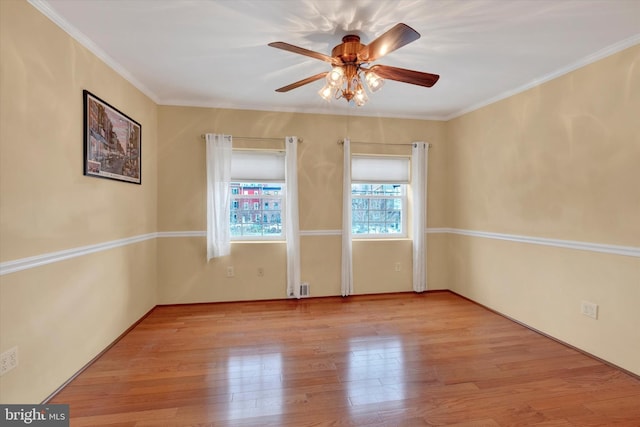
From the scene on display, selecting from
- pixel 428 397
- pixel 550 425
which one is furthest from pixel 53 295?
pixel 550 425

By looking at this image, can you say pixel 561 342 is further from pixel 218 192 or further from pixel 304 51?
pixel 218 192

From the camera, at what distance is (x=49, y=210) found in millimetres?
1911

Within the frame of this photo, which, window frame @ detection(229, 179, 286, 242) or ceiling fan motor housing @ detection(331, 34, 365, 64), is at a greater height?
ceiling fan motor housing @ detection(331, 34, 365, 64)

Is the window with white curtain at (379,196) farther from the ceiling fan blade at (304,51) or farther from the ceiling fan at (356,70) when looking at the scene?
the ceiling fan blade at (304,51)

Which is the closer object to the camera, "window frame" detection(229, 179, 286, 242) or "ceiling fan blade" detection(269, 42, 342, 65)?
"ceiling fan blade" detection(269, 42, 342, 65)

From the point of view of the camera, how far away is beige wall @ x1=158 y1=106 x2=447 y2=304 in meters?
3.67

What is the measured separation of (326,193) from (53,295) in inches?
112

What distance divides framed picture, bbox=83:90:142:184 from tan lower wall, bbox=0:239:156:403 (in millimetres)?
707

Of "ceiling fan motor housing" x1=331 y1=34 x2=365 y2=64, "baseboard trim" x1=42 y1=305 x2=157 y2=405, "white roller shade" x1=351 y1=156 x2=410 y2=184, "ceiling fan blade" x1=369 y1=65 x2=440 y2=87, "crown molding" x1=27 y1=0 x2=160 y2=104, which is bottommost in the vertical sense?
"baseboard trim" x1=42 y1=305 x2=157 y2=405

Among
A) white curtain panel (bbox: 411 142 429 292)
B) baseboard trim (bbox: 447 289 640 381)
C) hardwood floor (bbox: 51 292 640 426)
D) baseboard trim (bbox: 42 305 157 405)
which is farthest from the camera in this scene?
white curtain panel (bbox: 411 142 429 292)

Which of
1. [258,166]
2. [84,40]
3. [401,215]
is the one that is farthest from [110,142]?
[401,215]

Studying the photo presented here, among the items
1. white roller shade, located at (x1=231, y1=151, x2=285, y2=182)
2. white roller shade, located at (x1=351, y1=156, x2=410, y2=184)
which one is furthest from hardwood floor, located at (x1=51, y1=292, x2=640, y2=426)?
white roller shade, located at (x1=351, y1=156, x2=410, y2=184)

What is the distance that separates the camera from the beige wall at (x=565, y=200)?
7.44 feet

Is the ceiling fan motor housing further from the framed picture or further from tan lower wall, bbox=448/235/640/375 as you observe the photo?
tan lower wall, bbox=448/235/640/375
